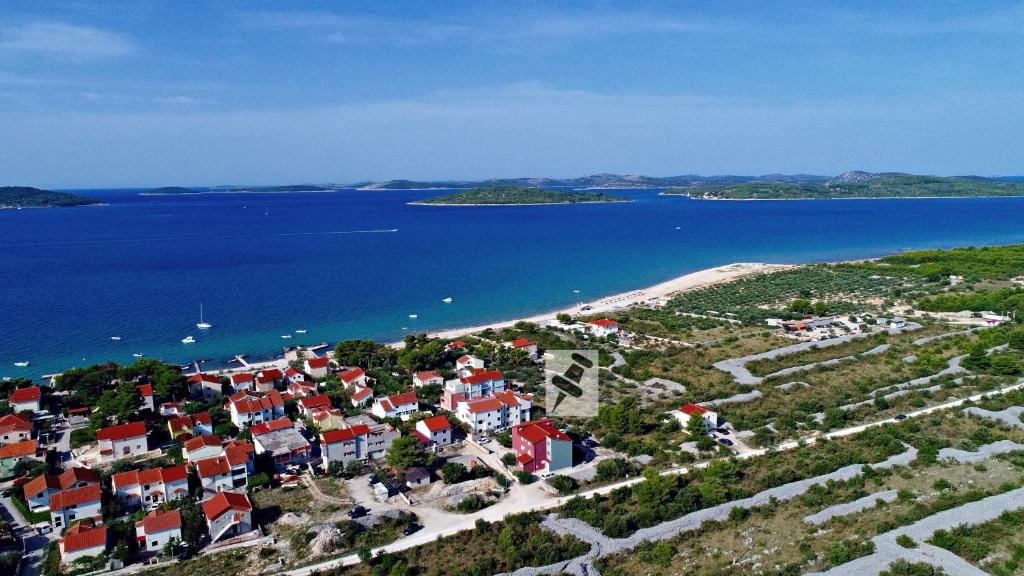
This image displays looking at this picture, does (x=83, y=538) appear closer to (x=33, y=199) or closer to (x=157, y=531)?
(x=157, y=531)

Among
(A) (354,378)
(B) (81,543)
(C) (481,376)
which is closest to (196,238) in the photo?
(A) (354,378)

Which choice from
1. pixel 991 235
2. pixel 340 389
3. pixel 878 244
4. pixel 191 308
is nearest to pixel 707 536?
pixel 340 389

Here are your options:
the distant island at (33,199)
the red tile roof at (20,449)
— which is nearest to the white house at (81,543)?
the red tile roof at (20,449)

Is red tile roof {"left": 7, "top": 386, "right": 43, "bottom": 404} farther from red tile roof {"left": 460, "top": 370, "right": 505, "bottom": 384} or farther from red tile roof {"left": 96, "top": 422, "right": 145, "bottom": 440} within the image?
red tile roof {"left": 460, "top": 370, "right": 505, "bottom": 384}

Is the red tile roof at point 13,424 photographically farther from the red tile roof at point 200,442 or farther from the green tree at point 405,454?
the green tree at point 405,454

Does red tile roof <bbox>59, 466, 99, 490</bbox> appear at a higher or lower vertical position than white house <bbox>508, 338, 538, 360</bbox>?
lower

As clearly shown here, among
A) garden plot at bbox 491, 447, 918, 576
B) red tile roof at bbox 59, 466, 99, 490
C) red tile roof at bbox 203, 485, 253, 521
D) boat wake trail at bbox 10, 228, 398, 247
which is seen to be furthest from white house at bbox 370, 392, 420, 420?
boat wake trail at bbox 10, 228, 398, 247

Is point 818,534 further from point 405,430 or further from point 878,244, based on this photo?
point 878,244
